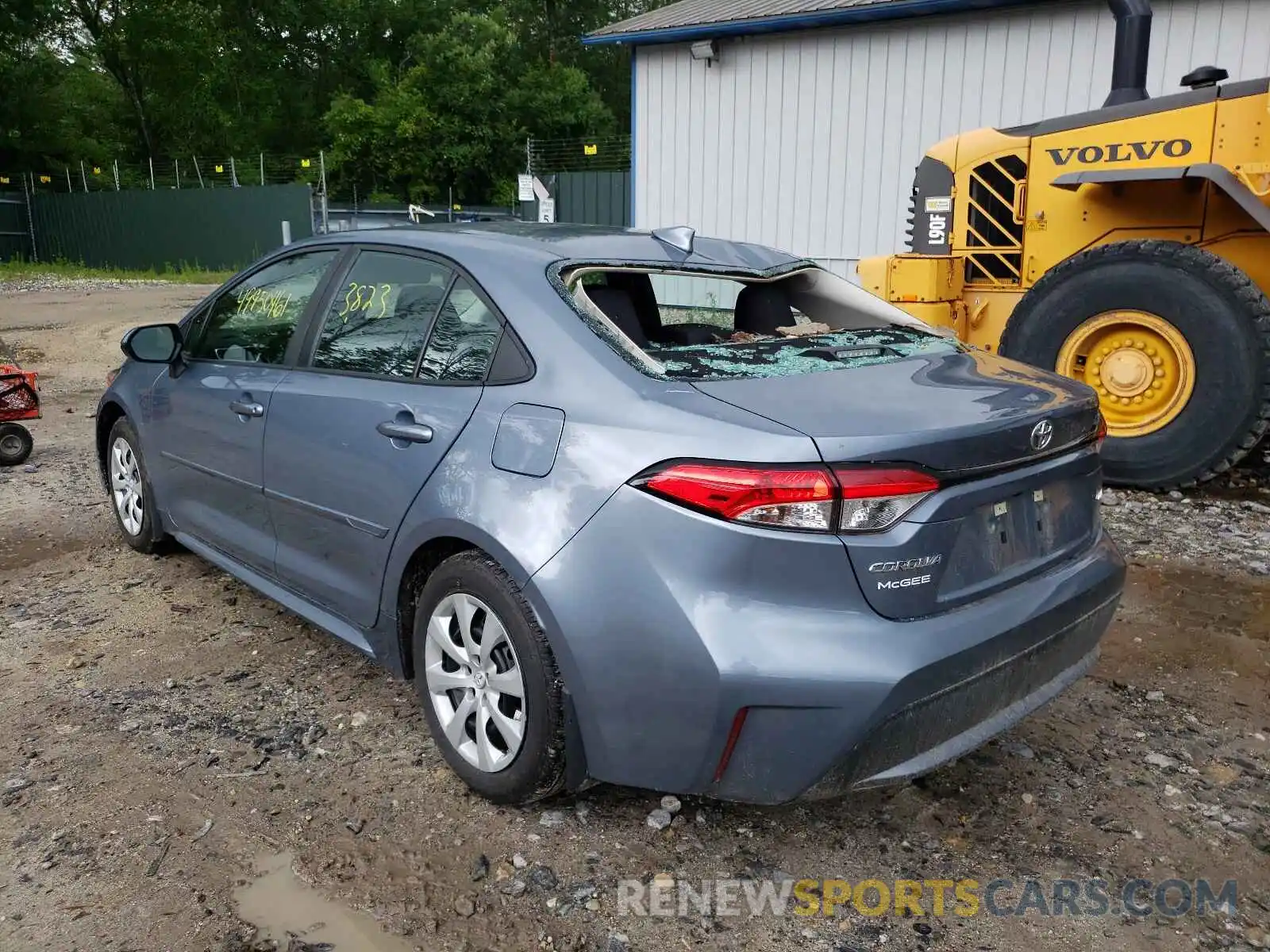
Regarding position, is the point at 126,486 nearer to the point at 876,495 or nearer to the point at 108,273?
the point at 876,495

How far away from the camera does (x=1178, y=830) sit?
9.02ft

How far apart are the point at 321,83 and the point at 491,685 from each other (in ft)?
146

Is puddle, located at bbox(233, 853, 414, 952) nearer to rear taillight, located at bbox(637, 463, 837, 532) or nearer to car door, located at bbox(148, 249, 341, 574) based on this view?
rear taillight, located at bbox(637, 463, 837, 532)

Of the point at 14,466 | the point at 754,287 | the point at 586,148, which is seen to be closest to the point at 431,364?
the point at 754,287

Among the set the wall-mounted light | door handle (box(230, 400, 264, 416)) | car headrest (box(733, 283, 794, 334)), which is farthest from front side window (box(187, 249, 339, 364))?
the wall-mounted light

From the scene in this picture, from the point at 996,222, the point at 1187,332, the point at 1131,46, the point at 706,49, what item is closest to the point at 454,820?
the point at 1187,332

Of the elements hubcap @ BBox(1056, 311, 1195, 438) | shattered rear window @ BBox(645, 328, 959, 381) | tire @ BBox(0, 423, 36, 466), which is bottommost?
tire @ BBox(0, 423, 36, 466)

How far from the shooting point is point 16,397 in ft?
22.6

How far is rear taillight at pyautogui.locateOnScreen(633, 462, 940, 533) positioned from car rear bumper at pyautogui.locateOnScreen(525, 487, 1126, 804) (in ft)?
0.14

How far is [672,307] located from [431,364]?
0.93 meters

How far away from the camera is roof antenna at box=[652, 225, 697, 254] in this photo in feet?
10.8

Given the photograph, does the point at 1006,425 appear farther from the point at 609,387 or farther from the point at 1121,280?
the point at 1121,280

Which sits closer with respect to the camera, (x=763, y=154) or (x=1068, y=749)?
(x=1068, y=749)

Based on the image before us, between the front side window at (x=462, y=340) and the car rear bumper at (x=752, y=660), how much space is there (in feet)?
2.35
